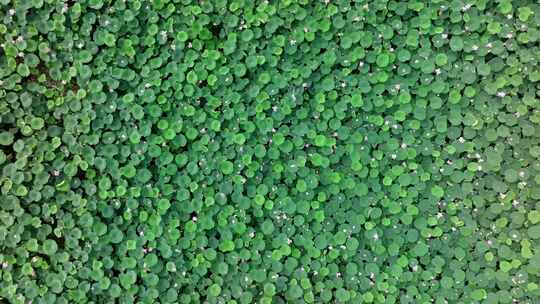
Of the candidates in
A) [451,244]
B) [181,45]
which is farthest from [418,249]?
[181,45]

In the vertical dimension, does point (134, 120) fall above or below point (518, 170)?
above

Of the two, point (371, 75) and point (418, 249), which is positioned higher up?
point (371, 75)

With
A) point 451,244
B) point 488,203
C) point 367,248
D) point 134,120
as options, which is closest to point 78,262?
point 134,120

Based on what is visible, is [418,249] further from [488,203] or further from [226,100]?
[226,100]

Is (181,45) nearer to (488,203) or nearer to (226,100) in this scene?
(226,100)

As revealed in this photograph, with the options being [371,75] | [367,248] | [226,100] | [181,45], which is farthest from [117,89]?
[367,248]

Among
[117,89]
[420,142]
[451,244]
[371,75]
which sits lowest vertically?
[451,244]

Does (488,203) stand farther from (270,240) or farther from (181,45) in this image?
(181,45)

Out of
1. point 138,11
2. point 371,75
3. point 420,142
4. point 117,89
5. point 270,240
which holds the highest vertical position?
point 138,11
